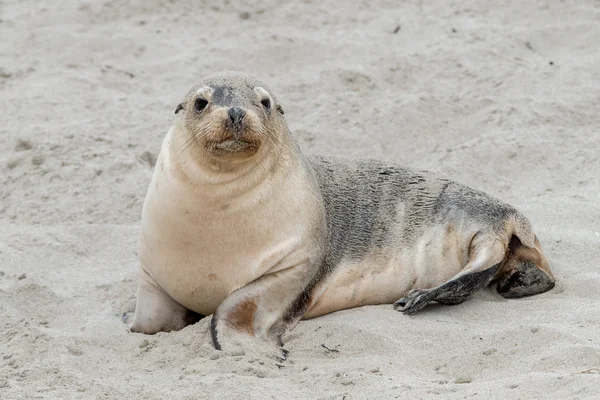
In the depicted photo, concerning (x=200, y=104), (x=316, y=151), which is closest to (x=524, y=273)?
(x=200, y=104)

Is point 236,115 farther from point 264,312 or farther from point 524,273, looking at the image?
point 524,273

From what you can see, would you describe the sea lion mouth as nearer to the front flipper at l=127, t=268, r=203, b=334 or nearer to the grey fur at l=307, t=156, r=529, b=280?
the grey fur at l=307, t=156, r=529, b=280

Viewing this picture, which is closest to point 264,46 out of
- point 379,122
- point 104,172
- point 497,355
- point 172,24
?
point 172,24

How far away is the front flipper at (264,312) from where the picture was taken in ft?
15.0

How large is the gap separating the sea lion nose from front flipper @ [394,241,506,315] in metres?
1.11

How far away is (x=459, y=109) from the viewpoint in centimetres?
757

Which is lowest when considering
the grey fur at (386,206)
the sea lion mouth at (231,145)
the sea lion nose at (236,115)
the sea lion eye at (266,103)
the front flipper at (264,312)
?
the front flipper at (264,312)

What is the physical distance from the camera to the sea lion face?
4.58m

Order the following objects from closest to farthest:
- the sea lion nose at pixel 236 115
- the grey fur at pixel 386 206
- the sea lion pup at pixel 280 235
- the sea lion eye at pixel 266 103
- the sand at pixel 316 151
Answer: the sand at pixel 316 151 < the sea lion nose at pixel 236 115 < the sea lion pup at pixel 280 235 < the sea lion eye at pixel 266 103 < the grey fur at pixel 386 206

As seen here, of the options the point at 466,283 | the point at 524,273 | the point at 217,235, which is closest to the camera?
the point at 217,235

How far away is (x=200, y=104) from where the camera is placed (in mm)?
4785

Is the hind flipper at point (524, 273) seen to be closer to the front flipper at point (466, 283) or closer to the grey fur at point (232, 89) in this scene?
the front flipper at point (466, 283)

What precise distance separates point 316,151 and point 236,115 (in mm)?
2611

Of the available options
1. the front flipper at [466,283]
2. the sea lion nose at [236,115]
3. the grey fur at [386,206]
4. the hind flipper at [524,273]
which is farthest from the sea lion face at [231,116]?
the hind flipper at [524,273]
